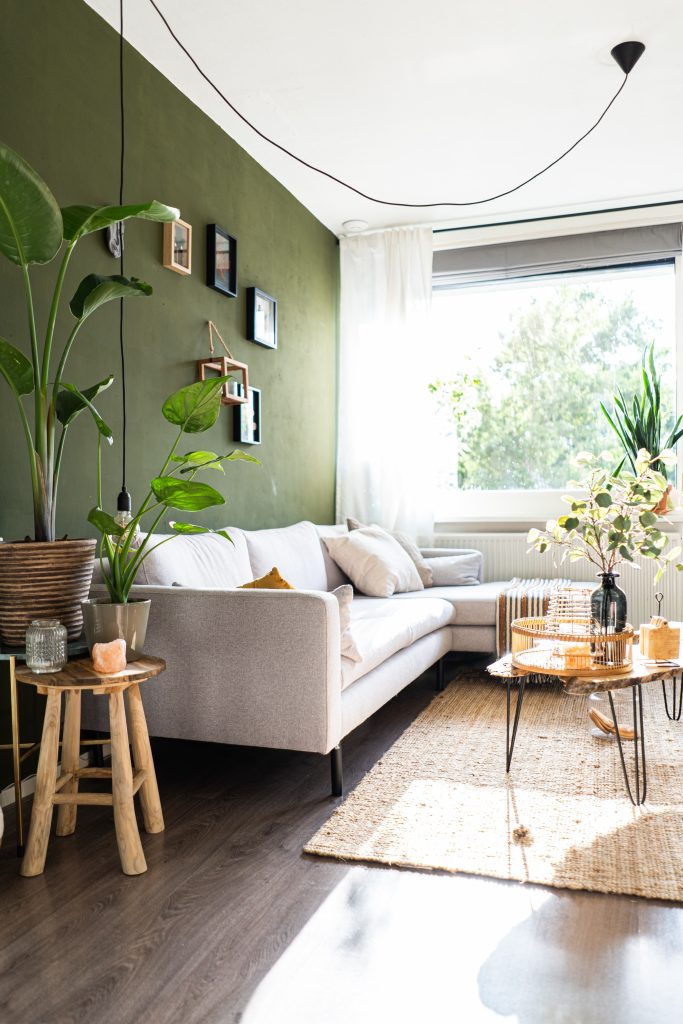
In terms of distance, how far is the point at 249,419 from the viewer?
13.6ft

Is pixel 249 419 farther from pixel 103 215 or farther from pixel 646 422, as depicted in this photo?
pixel 646 422

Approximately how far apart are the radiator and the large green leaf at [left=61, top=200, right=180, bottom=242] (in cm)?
318

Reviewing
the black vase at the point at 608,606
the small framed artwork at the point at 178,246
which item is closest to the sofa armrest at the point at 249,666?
the black vase at the point at 608,606

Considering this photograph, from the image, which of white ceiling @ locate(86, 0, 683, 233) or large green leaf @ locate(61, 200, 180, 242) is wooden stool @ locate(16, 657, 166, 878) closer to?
large green leaf @ locate(61, 200, 180, 242)


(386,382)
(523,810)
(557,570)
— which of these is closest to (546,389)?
(386,382)

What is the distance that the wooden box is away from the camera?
269cm

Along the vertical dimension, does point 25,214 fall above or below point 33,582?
above

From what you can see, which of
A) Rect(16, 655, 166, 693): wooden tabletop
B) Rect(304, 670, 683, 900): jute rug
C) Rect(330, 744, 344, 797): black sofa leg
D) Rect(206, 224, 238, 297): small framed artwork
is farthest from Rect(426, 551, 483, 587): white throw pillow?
Rect(16, 655, 166, 693): wooden tabletop

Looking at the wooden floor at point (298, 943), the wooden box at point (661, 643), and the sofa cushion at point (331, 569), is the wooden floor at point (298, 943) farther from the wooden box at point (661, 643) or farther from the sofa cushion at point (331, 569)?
the sofa cushion at point (331, 569)

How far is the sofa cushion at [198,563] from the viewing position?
270 cm

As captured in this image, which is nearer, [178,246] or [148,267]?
[148,267]

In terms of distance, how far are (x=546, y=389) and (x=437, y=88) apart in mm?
2255

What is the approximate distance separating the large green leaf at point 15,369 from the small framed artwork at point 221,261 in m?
1.70

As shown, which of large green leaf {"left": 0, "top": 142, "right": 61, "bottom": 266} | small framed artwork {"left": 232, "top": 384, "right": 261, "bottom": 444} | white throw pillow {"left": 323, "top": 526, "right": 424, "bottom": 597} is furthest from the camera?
white throw pillow {"left": 323, "top": 526, "right": 424, "bottom": 597}
